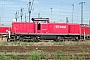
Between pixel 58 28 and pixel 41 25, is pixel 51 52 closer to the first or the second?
pixel 41 25

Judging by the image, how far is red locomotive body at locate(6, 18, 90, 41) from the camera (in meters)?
32.3

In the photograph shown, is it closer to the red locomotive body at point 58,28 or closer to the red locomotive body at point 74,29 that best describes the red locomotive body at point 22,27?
the red locomotive body at point 58,28

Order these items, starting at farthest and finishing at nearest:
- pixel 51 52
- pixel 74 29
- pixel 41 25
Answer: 1. pixel 74 29
2. pixel 41 25
3. pixel 51 52

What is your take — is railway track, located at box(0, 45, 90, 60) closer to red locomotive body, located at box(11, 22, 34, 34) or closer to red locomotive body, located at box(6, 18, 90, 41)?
red locomotive body, located at box(6, 18, 90, 41)

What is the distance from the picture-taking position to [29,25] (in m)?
33.4

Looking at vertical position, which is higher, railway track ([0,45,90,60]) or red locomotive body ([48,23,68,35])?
red locomotive body ([48,23,68,35])

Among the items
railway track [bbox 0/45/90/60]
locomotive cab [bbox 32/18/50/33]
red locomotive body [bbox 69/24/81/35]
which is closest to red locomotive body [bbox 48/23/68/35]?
locomotive cab [bbox 32/18/50/33]

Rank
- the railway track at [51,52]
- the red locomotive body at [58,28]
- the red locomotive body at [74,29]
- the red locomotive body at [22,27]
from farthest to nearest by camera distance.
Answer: the red locomotive body at [74,29], the red locomotive body at [58,28], the red locomotive body at [22,27], the railway track at [51,52]

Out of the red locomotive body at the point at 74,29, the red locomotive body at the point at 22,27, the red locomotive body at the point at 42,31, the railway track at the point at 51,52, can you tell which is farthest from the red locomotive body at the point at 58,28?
the railway track at the point at 51,52

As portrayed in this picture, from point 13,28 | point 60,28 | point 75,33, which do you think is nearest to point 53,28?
point 60,28

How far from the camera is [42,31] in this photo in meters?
33.2

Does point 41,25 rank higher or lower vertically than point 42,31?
higher

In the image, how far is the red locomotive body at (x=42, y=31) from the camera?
32.3 meters

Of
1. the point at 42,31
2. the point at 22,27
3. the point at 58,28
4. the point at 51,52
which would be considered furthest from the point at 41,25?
the point at 51,52
